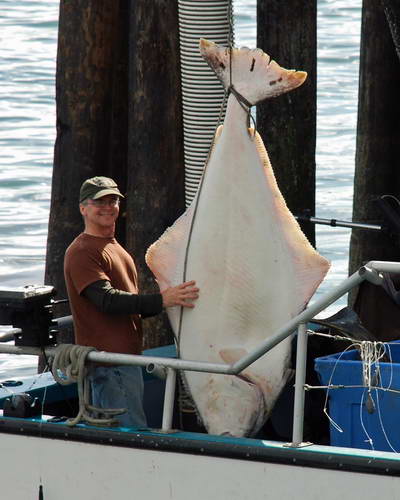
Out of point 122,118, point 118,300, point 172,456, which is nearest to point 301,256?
point 118,300

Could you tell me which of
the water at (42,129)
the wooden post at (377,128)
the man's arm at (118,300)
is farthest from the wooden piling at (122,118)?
the water at (42,129)

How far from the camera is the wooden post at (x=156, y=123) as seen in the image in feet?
28.3

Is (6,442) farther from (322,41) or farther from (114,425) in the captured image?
(322,41)

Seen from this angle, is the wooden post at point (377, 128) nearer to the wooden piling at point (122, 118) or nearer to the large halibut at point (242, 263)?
the wooden piling at point (122, 118)

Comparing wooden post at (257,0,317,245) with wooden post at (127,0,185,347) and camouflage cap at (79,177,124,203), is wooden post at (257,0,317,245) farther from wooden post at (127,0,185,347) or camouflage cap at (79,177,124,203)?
camouflage cap at (79,177,124,203)

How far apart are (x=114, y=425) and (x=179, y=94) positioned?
2755 millimetres

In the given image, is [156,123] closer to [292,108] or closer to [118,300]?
[292,108]

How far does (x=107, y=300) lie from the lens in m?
6.56

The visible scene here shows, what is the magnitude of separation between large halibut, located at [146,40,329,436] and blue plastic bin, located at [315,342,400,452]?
0.26 m

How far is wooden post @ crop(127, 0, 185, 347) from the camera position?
8625 mm

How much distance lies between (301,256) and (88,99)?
9.31ft

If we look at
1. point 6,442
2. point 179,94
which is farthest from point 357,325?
point 179,94

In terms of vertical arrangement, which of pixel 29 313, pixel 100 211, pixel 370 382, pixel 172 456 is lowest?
pixel 172 456

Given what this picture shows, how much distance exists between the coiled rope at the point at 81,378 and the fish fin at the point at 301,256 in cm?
99
